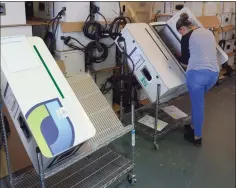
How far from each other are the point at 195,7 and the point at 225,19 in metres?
1.32

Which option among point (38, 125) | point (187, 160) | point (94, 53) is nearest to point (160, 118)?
point (187, 160)

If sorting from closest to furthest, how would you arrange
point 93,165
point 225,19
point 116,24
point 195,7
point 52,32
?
1. point 93,165
2. point 52,32
3. point 116,24
4. point 195,7
5. point 225,19

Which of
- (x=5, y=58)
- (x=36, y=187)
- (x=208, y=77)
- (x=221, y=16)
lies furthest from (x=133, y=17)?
(x=221, y=16)

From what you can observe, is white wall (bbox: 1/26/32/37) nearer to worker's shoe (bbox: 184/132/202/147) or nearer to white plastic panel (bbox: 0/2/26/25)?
white plastic panel (bbox: 0/2/26/25)

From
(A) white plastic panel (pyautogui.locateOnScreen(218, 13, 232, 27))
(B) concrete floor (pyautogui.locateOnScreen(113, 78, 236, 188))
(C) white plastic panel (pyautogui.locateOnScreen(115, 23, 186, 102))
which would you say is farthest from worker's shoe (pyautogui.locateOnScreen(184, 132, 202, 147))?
(A) white plastic panel (pyautogui.locateOnScreen(218, 13, 232, 27))

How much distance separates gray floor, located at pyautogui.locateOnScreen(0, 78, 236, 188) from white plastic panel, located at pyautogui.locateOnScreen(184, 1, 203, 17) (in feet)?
6.51

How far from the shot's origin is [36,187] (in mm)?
1979

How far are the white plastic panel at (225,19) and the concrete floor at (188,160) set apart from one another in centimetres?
257

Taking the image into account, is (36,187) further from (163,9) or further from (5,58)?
(163,9)

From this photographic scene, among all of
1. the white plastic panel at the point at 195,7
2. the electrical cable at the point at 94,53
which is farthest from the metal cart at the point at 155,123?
the white plastic panel at the point at 195,7

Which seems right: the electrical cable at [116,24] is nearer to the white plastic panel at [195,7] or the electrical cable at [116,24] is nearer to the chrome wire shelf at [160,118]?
the chrome wire shelf at [160,118]

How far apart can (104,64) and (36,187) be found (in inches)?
63.5

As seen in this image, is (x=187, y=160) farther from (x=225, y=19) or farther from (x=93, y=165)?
(x=225, y=19)

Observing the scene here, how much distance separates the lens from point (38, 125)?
140 cm
